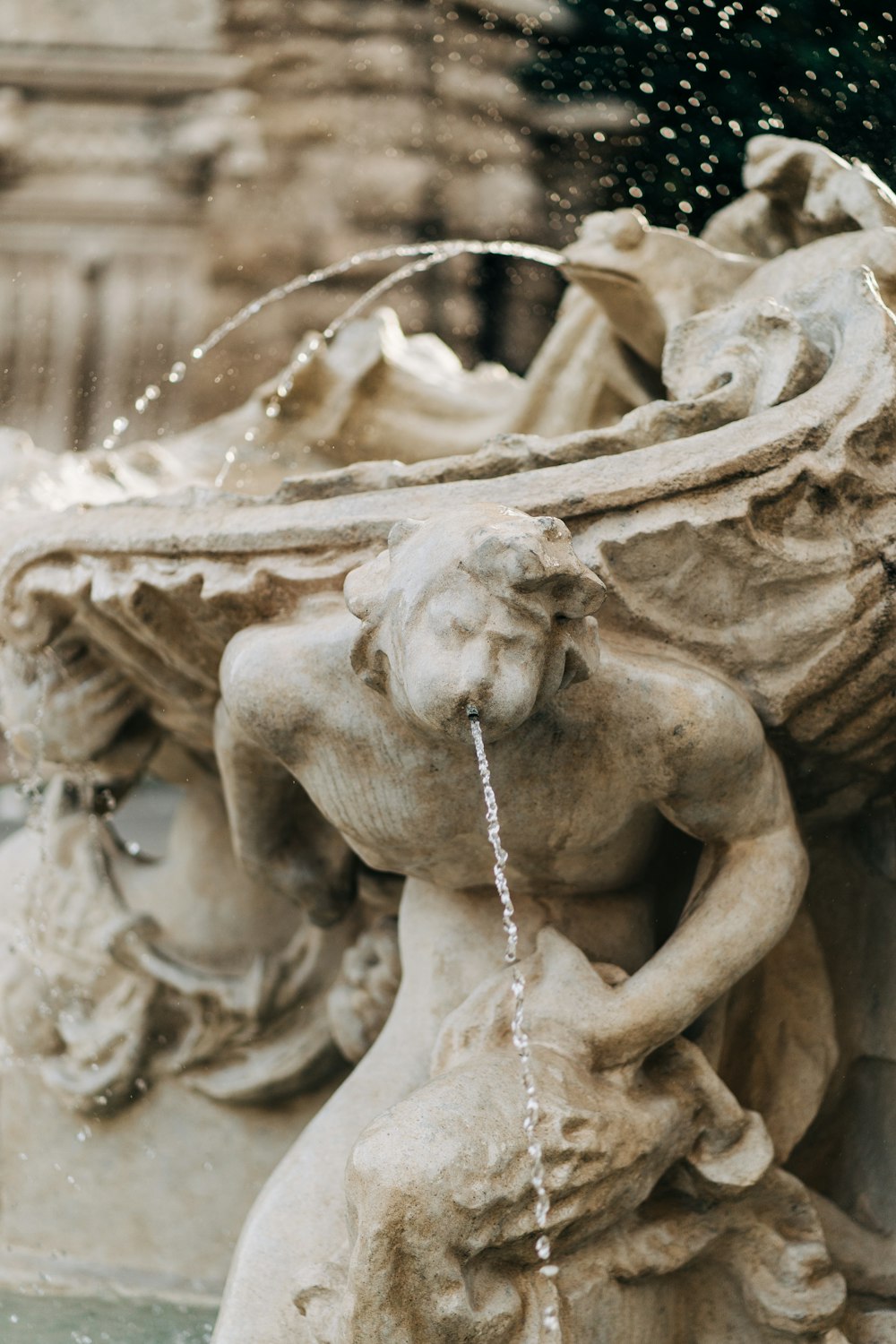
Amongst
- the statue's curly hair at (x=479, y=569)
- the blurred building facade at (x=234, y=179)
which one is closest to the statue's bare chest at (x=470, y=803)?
the statue's curly hair at (x=479, y=569)

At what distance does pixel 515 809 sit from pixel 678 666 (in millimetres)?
200

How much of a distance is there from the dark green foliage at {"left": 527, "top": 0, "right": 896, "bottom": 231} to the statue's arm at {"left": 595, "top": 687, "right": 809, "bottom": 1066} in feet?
5.70

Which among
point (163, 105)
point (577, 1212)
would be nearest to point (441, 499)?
point (577, 1212)

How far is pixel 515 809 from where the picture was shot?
1621 millimetres

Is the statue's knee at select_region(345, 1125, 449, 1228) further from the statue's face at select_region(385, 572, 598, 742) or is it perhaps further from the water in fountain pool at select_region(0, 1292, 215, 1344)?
the water in fountain pool at select_region(0, 1292, 215, 1344)

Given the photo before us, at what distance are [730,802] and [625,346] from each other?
96 cm

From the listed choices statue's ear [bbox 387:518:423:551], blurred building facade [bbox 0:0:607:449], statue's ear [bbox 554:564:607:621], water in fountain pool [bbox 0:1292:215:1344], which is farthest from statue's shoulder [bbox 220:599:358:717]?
blurred building facade [bbox 0:0:607:449]

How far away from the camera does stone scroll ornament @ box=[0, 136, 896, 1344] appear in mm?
1496

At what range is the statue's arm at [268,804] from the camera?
166 cm

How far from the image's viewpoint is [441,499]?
5.49 ft

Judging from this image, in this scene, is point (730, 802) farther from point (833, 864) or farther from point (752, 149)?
point (752, 149)

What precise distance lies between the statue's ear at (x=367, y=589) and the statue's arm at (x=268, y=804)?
168 mm

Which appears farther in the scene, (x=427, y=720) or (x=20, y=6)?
(x=20, y=6)

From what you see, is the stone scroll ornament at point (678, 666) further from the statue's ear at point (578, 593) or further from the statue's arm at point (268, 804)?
the statue's ear at point (578, 593)
